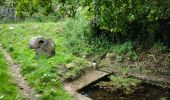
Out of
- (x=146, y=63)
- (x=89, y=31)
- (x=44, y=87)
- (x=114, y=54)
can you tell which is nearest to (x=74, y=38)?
(x=89, y=31)

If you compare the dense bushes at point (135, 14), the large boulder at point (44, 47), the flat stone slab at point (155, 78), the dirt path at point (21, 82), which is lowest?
the flat stone slab at point (155, 78)

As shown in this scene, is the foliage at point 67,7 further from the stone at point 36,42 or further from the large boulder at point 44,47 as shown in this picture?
the stone at point 36,42

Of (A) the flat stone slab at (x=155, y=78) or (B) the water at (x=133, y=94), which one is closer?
(B) the water at (x=133, y=94)

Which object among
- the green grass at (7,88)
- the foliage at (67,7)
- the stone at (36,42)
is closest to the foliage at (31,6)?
the foliage at (67,7)

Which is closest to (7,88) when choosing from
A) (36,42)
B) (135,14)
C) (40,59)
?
(40,59)

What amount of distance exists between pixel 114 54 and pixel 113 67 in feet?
3.09

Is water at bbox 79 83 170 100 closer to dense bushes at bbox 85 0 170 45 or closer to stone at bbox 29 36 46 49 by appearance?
dense bushes at bbox 85 0 170 45

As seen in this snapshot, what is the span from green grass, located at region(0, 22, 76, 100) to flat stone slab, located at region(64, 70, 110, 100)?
15.4 inches

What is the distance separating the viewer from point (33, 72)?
11.7 metres

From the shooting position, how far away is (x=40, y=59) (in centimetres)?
1337

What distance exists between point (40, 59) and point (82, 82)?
7.44ft

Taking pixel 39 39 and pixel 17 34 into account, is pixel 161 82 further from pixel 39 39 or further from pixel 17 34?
pixel 17 34

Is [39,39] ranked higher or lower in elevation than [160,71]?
higher

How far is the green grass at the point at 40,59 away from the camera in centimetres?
1040
